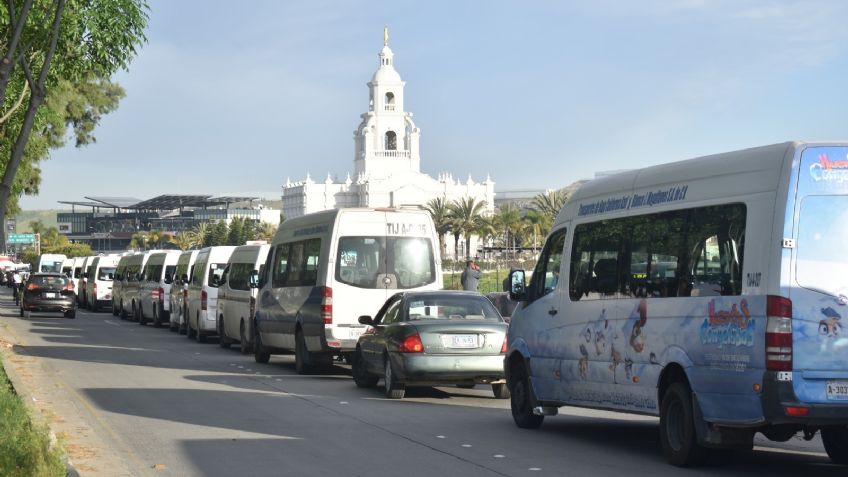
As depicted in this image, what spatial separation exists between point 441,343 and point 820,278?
301 inches

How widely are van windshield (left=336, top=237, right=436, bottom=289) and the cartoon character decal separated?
11.6m

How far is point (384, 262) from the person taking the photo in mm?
20609

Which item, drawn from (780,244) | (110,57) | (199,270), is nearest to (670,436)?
(780,244)

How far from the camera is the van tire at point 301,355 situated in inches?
845

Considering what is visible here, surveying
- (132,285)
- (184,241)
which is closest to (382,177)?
Result: (184,241)

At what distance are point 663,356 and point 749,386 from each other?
53.0 inches

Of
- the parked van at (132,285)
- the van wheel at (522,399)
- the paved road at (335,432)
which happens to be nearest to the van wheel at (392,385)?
the paved road at (335,432)

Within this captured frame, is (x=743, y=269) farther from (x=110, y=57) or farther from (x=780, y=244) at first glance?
(x=110, y=57)

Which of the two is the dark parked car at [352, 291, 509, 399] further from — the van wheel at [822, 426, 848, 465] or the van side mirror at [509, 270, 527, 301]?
the van wheel at [822, 426, 848, 465]

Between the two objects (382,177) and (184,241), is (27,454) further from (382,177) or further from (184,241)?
(382,177)

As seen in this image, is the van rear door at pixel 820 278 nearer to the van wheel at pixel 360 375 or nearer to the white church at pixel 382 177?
the van wheel at pixel 360 375

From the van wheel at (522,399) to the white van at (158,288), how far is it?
25.3 metres

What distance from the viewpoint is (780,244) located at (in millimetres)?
9469

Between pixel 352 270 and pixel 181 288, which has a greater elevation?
pixel 352 270
